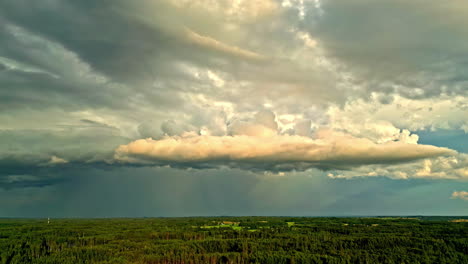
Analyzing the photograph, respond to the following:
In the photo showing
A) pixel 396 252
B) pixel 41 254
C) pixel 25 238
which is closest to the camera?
pixel 396 252

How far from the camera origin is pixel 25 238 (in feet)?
519

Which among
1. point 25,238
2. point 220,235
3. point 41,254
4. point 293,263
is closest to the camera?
point 293,263

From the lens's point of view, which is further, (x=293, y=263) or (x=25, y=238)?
(x=25, y=238)

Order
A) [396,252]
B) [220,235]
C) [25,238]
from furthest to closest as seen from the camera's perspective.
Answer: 1. [220,235]
2. [25,238]
3. [396,252]

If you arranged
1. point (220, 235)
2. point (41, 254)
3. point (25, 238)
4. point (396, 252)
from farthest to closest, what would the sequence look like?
point (220, 235), point (25, 238), point (41, 254), point (396, 252)

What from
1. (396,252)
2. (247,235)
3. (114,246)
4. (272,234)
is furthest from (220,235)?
(396,252)

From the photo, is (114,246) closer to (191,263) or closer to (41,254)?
(41,254)

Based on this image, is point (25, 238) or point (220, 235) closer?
point (25, 238)

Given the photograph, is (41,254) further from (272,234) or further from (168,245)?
(272,234)

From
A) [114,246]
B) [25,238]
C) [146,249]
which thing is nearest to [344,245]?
[146,249]

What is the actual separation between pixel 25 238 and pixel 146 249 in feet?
239

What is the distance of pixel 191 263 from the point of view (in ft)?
354

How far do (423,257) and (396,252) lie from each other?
1071 centimetres

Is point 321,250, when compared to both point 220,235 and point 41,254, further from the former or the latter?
point 41,254
